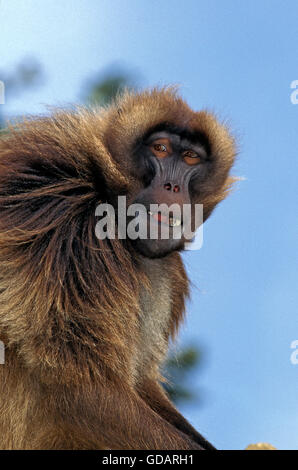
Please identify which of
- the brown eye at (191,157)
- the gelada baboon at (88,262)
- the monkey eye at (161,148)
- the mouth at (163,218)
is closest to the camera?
the gelada baboon at (88,262)

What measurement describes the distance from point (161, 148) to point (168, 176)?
37 centimetres

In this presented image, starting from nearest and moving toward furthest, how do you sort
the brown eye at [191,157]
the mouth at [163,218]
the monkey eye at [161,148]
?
the mouth at [163,218], the monkey eye at [161,148], the brown eye at [191,157]

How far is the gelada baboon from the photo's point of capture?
266 inches

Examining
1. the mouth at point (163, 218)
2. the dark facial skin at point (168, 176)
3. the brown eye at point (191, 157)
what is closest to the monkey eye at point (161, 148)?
the dark facial skin at point (168, 176)

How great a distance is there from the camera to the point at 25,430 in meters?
7.08

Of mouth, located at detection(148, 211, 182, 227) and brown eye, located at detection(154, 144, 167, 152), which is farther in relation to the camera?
brown eye, located at detection(154, 144, 167, 152)

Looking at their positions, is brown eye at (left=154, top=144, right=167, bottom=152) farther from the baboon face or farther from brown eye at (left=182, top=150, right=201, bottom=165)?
brown eye at (left=182, top=150, right=201, bottom=165)

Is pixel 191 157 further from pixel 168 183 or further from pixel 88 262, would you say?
pixel 88 262

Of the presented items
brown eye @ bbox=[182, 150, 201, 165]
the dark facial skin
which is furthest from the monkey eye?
brown eye @ bbox=[182, 150, 201, 165]

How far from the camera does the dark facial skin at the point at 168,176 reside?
716cm

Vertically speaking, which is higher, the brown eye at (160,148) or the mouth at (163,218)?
the brown eye at (160,148)

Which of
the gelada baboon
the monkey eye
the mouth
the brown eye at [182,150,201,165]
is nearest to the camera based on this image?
the gelada baboon

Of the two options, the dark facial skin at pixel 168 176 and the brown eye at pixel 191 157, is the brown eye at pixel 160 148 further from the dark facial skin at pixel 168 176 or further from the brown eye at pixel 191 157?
the brown eye at pixel 191 157
